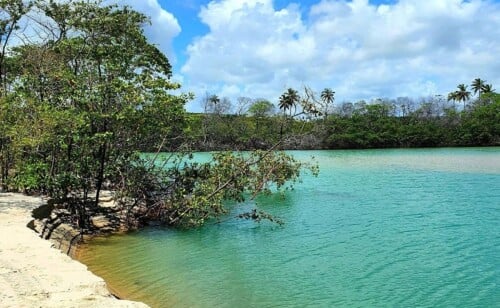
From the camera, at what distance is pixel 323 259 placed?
12867mm

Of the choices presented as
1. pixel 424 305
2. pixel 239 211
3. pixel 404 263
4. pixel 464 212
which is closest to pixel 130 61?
pixel 239 211

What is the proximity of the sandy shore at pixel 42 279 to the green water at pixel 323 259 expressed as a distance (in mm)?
1939

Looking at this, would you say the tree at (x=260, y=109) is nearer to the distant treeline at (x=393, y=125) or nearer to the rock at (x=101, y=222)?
the distant treeline at (x=393, y=125)

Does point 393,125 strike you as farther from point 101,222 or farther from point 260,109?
point 101,222

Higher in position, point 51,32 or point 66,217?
point 51,32

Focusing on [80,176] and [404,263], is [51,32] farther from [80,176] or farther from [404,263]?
[404,263]

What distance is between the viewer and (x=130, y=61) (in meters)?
17.5

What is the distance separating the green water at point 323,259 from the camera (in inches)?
396

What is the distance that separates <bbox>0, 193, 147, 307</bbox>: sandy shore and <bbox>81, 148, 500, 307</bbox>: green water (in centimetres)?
194

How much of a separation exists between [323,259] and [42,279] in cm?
746

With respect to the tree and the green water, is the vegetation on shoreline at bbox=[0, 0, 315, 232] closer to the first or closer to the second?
the green water

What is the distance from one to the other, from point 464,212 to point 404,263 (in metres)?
8.86

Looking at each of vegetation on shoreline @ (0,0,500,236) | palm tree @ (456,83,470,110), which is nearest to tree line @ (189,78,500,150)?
palm tree @ (456,83,470,110)

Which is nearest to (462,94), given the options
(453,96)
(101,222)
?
(453,96)
